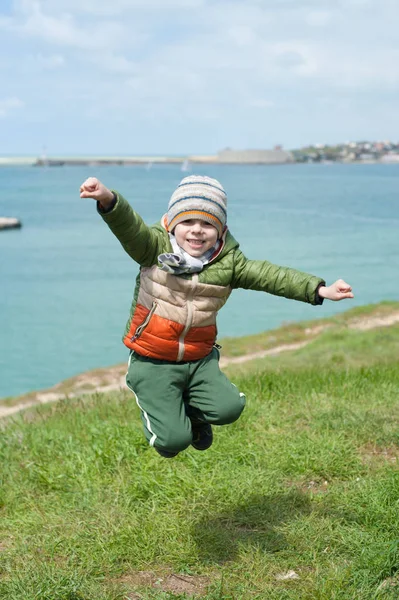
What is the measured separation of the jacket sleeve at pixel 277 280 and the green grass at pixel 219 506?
5.20 feet

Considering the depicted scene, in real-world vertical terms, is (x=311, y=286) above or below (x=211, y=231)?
below

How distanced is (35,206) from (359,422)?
3068 inches

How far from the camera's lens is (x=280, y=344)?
21438 mm

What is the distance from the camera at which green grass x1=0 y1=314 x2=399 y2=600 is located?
4418mm

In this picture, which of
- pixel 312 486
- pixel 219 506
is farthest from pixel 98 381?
pixel 219 506

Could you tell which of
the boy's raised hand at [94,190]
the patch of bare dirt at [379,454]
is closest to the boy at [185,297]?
the boy's raised hand at [94,190]

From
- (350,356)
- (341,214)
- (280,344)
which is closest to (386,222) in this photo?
(341,214)

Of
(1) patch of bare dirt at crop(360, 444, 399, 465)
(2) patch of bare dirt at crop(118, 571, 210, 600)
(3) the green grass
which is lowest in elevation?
(2) patch of bare dirt at crop(118, 571, 210, 600)

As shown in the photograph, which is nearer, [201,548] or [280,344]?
[201,548]

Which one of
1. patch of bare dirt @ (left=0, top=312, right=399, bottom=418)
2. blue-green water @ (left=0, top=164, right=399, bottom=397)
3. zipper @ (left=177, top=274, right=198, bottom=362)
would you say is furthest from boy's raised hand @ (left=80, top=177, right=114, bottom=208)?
blue-green water @ (left=0, top=164, right=399, bottom=397)

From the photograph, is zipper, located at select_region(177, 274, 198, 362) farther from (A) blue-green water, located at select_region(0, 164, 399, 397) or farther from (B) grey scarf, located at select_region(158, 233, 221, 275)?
(A) blue-green water, located at select_region(0, 164, 399, 397)

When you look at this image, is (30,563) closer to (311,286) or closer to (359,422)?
(311,286)

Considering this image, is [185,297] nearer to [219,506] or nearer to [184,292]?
[184,292]

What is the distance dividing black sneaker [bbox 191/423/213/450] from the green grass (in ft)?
1.94
